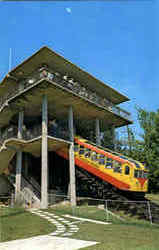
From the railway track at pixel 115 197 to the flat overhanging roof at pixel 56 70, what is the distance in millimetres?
11112

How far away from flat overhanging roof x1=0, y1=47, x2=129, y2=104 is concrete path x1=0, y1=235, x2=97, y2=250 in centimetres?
1794

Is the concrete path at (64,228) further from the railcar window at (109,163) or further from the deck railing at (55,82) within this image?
the deck railing at (55,82)

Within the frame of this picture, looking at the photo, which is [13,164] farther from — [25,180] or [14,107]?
[14,107]

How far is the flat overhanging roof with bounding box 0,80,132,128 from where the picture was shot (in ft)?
73.7

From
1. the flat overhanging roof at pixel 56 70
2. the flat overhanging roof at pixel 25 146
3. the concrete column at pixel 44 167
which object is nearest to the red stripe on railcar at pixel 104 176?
the flat overhanging roof at pixel 25 146

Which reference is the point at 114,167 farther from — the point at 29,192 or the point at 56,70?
the point at 56,70

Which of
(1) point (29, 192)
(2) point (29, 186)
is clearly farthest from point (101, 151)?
(2) point (29, 186)

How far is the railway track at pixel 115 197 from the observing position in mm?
16903

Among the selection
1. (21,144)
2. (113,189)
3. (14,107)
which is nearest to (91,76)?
(14,107)

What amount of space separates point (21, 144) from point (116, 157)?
10039mm

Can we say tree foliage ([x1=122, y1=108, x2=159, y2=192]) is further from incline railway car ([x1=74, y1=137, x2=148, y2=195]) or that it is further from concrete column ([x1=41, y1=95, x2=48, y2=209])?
concrete column ([x1=41, y1=95, x2=48, y2=209])

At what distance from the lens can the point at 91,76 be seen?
90.3 feet

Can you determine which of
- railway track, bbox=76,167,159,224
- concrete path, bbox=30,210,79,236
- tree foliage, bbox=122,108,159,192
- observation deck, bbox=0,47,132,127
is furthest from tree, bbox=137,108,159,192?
concrete path, bbox=30,210,79,236

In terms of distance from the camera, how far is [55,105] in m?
25.8
